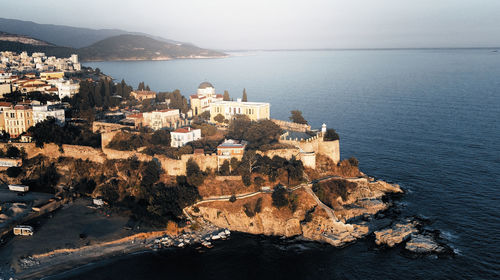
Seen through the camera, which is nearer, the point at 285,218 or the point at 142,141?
the point at 285,218

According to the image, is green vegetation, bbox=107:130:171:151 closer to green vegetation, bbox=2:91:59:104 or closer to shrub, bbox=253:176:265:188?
shrub, bbox=253:176:265:188

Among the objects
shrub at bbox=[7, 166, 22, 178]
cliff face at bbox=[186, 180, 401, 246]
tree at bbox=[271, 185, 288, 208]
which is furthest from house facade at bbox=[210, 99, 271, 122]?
shrub at bbox=[7, 166, 22, 178]

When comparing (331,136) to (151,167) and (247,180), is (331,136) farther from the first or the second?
(151,167)

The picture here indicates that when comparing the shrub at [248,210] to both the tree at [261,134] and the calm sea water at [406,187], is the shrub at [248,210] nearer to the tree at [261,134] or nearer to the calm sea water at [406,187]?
the calm sea water at [406,187]

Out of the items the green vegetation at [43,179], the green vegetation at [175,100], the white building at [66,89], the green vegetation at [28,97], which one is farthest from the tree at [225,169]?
the white building at [66,89]

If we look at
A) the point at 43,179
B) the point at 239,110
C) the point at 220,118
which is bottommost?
the point at 43,179

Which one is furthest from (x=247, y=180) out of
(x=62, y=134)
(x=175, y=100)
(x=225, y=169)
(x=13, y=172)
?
(x=175, y=100)

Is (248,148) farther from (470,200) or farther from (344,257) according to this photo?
(470,200)

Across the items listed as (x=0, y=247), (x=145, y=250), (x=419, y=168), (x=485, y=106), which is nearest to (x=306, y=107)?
(x=485, y=106)
